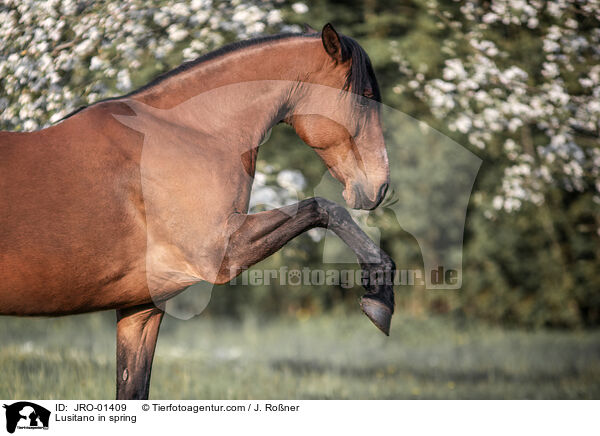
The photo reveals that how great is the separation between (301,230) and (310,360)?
5.84m

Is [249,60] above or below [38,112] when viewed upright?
above

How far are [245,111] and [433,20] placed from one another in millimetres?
6295

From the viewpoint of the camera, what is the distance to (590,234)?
9.96 m

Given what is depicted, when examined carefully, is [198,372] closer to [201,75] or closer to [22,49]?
[22,49]

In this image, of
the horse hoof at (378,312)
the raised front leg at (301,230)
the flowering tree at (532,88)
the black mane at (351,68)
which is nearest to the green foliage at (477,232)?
the flowering tree at (532,88)

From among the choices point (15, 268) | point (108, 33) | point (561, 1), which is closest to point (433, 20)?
point (561, 1)

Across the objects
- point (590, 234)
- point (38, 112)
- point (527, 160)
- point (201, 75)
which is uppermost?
point (201, 75)

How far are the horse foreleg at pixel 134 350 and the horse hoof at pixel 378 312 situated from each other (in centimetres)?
129

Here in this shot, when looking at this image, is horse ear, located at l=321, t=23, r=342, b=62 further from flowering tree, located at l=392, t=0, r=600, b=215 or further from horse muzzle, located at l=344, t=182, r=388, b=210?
flowering tree, located at l=392, t=0, r=600, b=215

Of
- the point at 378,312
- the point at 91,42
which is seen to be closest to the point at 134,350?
the point at 378,312

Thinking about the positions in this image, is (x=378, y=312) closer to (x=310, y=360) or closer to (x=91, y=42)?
(x=91, y=42)

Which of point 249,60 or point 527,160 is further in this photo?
point 527,160
